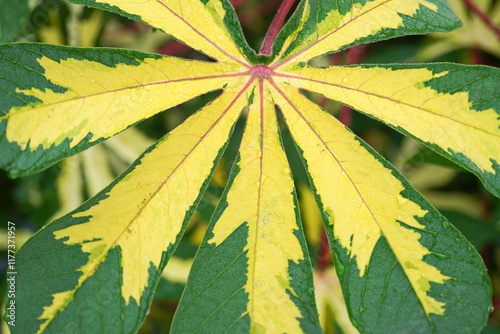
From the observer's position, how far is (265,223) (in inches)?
29.0

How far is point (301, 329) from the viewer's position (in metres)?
0.70

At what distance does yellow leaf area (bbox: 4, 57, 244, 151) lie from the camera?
673 millimetres

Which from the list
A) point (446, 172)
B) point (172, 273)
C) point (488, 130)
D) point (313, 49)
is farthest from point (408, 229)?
point (446, 172)

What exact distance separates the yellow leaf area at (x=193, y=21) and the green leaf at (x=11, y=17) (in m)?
0.32

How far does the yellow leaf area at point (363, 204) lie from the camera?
694 millimetres

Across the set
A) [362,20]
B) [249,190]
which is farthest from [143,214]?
[362,20]

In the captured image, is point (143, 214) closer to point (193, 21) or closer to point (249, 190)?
point (249, 190)

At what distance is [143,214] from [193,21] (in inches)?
14.4

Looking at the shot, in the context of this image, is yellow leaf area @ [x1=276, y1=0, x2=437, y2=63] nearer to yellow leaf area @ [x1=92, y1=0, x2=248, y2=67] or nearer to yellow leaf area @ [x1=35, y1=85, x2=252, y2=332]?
yellow leaf area @ [x1=92, y1=0, x2=248, y2=67]

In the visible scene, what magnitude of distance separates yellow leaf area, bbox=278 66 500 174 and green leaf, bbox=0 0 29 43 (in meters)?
0.68

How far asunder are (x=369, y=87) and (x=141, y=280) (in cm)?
53

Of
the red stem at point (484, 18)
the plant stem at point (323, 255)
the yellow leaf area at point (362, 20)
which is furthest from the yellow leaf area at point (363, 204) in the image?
the red stem at point (484, 18)

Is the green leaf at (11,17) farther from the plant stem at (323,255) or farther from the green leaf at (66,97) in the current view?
the plant stem at (323,255)

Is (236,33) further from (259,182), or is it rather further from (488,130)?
(488,130)
